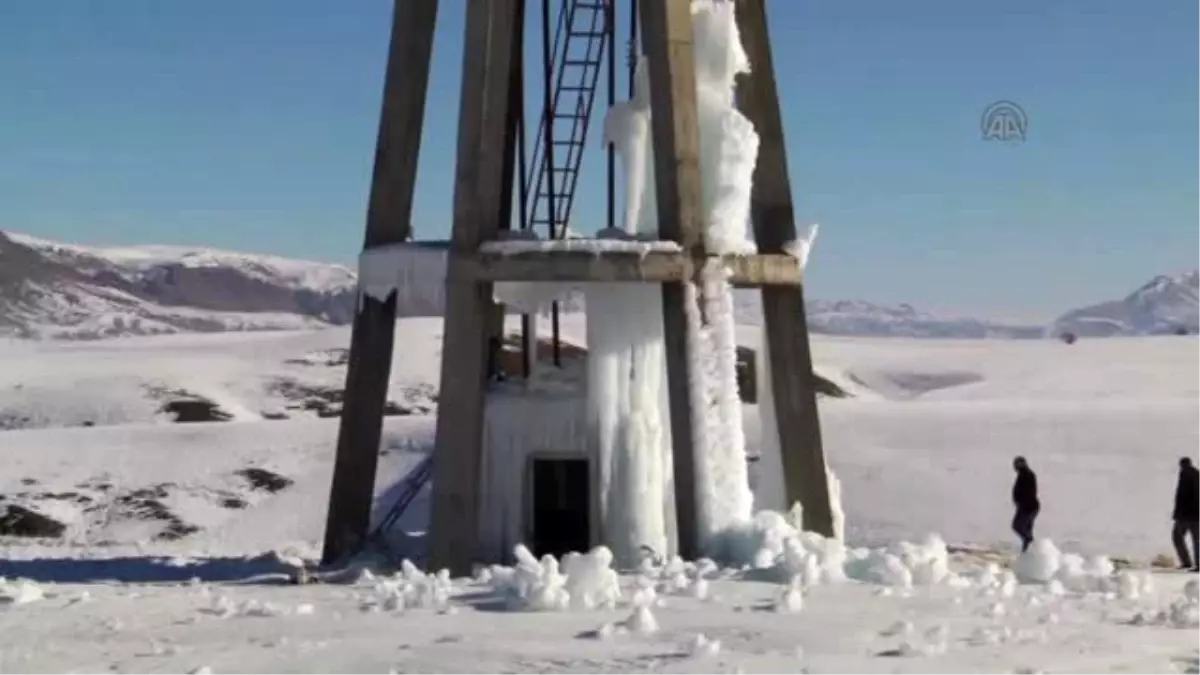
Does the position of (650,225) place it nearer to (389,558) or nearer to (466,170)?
(466,170)

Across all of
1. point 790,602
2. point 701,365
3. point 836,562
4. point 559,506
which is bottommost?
point 790,602

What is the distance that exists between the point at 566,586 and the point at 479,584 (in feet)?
6.81

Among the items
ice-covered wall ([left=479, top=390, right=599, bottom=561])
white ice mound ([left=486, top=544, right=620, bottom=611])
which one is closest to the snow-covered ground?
white ice mound ([left=486, top=544, right=620, bottom=611])

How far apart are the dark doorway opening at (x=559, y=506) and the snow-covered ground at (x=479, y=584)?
2.67m

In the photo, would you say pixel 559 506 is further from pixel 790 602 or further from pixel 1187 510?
pixel 1187 510

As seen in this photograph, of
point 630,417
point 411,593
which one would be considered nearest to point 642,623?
point 411,593

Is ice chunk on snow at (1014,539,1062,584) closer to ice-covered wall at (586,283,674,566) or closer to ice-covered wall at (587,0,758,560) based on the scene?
ice-covered wall at (587,0,758,560)

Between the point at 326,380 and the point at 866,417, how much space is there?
17.5 m

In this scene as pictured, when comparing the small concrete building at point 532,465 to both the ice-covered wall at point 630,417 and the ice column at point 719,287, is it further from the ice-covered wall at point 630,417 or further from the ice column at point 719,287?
the ice column at point 719,287

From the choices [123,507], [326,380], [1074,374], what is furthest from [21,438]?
[1074,374]

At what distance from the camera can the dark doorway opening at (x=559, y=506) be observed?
18.1 m

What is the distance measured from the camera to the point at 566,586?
1351 centimetres

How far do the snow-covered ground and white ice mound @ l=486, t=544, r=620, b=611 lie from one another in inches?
8.7

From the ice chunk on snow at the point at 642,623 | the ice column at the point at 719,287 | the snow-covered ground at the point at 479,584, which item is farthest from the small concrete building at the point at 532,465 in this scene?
the ice chunk on snow at the point at 642,623
